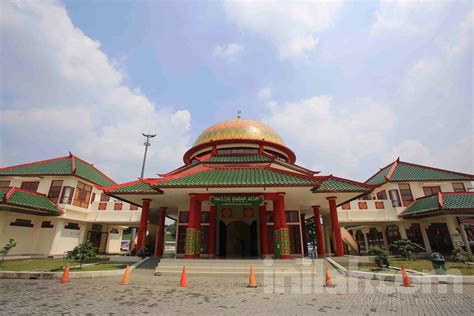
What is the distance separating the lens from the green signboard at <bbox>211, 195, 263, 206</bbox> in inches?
579

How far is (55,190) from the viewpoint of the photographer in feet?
78.4

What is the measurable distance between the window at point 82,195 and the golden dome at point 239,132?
13.7m

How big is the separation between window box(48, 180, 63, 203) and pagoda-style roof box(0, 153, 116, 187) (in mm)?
958

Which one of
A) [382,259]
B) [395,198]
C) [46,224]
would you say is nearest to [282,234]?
[382,259]

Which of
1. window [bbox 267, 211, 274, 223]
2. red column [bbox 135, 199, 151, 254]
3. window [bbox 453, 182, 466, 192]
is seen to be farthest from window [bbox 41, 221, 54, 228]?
window [bbox 453, 182, 466, 192]

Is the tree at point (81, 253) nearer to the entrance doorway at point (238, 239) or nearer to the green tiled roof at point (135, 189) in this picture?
the green tiled roof at point (135, 189)

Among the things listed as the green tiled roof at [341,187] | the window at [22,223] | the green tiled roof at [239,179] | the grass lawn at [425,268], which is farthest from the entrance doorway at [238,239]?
the window at [22,223]

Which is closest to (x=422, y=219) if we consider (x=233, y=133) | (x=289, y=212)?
(x=289, y=212)

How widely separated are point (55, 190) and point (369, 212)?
32131 millimetres

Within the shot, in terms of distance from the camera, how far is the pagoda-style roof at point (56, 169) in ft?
78.6

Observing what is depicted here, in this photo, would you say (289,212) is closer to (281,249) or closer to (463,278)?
(281,249)

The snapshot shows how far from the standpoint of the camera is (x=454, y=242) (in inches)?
743

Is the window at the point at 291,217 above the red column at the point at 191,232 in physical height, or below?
above

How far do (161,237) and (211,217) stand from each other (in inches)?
199
